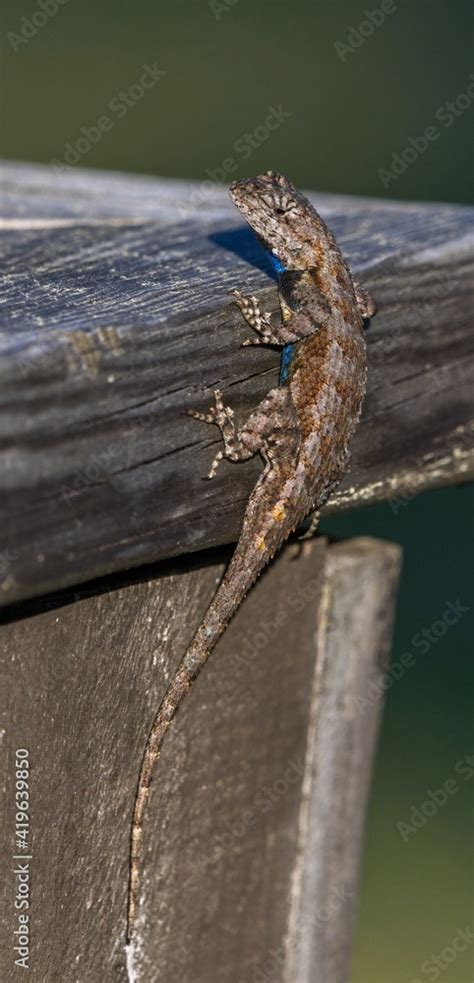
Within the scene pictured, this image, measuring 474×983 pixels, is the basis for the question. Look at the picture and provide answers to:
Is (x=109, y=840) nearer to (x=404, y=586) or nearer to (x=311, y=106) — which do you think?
(x=404, y=586)

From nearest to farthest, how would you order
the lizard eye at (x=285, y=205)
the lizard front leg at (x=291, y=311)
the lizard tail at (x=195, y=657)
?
the lizard front leg at (x=291, y=311)
the lizard tail at (x=195, y=657)
the lizard eye at (x=285, y=205)

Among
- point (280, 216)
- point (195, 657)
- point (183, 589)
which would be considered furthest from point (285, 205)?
point (195, 657)

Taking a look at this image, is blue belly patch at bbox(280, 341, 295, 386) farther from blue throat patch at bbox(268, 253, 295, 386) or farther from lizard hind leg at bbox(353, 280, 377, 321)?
lizard hind leg at bbox(353, 280, 377, 321)

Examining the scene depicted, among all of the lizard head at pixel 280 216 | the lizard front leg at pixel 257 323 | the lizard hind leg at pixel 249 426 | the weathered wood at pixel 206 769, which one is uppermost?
the lizard head at pixel 280 216

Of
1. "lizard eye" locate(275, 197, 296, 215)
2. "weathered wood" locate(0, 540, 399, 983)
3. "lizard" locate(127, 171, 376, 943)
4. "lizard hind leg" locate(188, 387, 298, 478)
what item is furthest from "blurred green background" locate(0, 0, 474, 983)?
"lizard hind leg" locate(188, 387, 298, 478)

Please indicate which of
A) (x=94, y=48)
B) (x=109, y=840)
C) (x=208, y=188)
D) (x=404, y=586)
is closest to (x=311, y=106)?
(x=94, y=48)

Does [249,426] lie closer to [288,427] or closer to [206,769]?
[288,427]

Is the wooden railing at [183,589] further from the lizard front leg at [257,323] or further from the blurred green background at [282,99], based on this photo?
the blurred green background at [282,99]

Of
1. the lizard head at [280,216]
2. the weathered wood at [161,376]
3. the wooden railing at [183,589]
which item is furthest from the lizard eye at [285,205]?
the weathered wood at [161,376]
